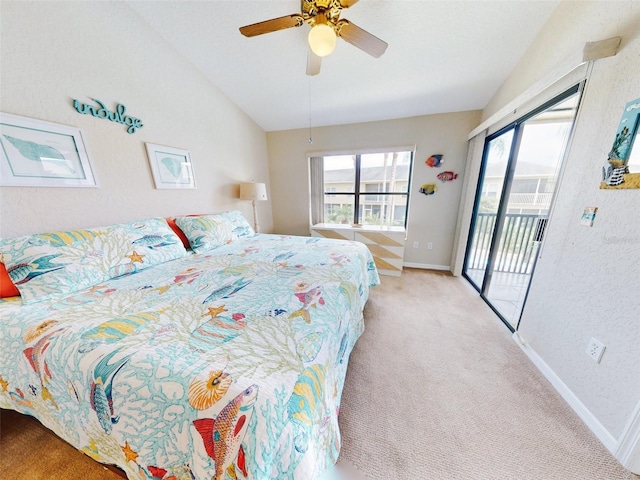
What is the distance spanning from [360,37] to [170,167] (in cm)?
206

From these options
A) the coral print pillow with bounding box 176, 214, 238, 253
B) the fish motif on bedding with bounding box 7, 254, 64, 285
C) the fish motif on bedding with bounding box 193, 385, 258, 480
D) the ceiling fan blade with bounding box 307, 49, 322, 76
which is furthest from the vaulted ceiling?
the fish motif on bedding with bounding box 193, 385, 258, 480

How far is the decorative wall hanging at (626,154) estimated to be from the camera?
102 centimetres

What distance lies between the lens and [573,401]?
4.06 ft

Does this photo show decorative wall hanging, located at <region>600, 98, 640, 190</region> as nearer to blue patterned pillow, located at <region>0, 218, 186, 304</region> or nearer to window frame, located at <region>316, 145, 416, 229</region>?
window frame, located at <region>316, 145, 416, 229</region>

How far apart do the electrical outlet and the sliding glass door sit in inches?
24.0

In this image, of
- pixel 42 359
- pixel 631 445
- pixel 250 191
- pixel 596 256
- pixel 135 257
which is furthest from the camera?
pixel 250 191

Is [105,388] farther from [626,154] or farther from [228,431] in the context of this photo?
[626,154]

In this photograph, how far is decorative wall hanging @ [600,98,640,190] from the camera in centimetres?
102

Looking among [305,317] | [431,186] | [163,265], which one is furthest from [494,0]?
[163,265]

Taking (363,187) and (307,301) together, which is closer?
(307,301)

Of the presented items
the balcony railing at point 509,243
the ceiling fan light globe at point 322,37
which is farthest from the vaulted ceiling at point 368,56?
the balcony railing at point 509,243

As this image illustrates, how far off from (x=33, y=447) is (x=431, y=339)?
8.35ft

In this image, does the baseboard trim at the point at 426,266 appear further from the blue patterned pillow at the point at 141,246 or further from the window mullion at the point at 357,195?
the blue patterned pillow at the point at 141,246

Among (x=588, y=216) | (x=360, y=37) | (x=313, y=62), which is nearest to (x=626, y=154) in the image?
(x=588, y=216)
